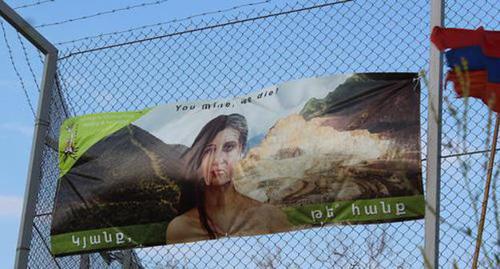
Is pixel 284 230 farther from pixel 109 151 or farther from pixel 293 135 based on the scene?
pixel 109 151

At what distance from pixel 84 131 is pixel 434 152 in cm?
240

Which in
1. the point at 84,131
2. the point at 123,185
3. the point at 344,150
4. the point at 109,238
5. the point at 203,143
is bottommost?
the point at 109,238

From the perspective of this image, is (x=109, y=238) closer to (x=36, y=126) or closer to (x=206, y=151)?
(x=206, y=151)

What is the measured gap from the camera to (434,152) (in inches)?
162

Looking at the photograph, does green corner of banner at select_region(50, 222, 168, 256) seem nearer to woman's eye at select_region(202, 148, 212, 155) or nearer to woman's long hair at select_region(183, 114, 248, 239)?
woman's long hair at select_region(183, 114, 248, 239)

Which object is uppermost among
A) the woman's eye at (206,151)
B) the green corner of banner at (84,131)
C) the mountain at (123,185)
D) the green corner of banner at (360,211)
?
the green corner of banner at (84,131)

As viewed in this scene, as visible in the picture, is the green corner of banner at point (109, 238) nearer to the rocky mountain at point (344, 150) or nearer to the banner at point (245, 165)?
the banner at point (245, 165)

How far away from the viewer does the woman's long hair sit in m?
4.74

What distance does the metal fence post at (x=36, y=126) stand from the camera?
505 cm

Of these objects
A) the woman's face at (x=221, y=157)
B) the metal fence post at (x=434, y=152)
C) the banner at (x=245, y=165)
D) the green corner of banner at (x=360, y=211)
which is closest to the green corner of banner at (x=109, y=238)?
the banner at (x=245, y=165)

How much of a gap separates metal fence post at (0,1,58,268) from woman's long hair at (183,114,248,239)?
1104 millimetres

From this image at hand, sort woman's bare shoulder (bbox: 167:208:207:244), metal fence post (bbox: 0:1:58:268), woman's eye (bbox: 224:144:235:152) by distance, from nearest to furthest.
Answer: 1. woman's bare shoulder (bbox: 167:208:207:244)
2. woman's eye (bbox: 224:144:235:152)
3. metal fence post (bbox: 0:1:58:268)

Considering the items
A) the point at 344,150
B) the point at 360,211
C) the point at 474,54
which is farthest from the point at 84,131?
the point at 474,54

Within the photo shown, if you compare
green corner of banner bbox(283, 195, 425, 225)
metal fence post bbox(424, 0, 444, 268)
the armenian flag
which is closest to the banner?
green corner of banner bbox(283, 195, 425, 225)
